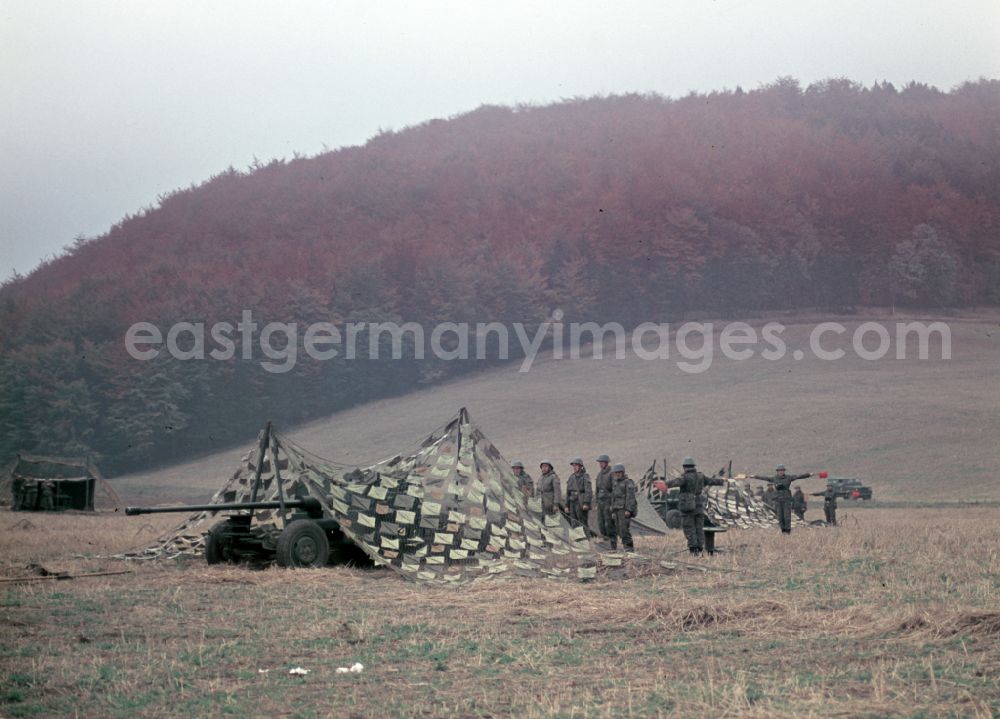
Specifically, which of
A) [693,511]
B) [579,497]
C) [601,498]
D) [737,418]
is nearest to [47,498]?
[579,497]

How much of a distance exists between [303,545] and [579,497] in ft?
20.2

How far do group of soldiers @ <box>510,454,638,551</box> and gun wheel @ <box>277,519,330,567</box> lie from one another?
3.97 meters

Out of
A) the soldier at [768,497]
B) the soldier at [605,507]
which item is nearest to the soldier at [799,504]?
the soldier at [768,497]

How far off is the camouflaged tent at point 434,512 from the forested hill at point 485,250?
172ft

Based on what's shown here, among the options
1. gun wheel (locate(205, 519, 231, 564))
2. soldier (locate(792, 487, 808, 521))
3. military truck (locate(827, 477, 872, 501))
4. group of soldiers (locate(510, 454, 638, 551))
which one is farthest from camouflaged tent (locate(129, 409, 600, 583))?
military truck (locate(827, 477, 872, 501))

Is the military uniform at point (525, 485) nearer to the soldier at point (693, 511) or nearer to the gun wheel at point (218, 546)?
the soldier at point (693, 511)

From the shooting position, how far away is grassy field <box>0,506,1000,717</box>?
7711mm

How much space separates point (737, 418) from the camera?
186 ft

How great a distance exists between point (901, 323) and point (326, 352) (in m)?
40.6

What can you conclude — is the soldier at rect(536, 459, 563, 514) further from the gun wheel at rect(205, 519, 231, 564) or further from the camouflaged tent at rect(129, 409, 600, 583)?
the gun wheel at rect(205, 519, 231, 564)

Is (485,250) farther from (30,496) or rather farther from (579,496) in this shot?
(579,496)

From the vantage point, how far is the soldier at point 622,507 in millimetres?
19312

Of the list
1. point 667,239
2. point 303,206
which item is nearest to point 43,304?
point 303,206

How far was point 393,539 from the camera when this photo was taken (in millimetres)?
16453
